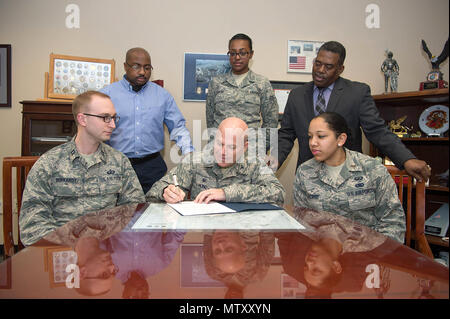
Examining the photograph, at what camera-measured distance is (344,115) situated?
6.92 ft

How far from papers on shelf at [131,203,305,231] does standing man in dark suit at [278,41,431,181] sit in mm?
924

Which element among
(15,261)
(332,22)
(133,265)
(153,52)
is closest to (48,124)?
(153,52)

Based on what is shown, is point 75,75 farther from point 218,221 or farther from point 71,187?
point 218,221

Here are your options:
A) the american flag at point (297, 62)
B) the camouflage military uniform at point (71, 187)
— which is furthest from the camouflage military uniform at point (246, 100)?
the camouflage military uniform at point (71, 187)

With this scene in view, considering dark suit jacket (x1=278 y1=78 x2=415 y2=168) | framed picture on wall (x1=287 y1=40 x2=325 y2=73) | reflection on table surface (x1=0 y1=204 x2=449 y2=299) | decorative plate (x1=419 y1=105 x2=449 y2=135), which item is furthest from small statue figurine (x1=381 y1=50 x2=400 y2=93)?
reflection on table surface (x1=0 y1=204 x2=449 y2=299)

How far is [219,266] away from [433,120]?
3.28 m

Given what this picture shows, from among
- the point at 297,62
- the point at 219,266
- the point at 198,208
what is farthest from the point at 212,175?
the point at 297,62

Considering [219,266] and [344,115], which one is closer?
[219,266]

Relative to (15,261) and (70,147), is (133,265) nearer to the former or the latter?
(15,261)

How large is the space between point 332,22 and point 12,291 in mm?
3675

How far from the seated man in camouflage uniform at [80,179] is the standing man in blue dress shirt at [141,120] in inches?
28.1

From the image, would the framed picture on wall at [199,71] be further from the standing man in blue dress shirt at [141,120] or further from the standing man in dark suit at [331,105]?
the standing man in dark suit at [331,105]

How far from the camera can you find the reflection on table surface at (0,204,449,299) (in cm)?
61

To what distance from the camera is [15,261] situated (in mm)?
764
